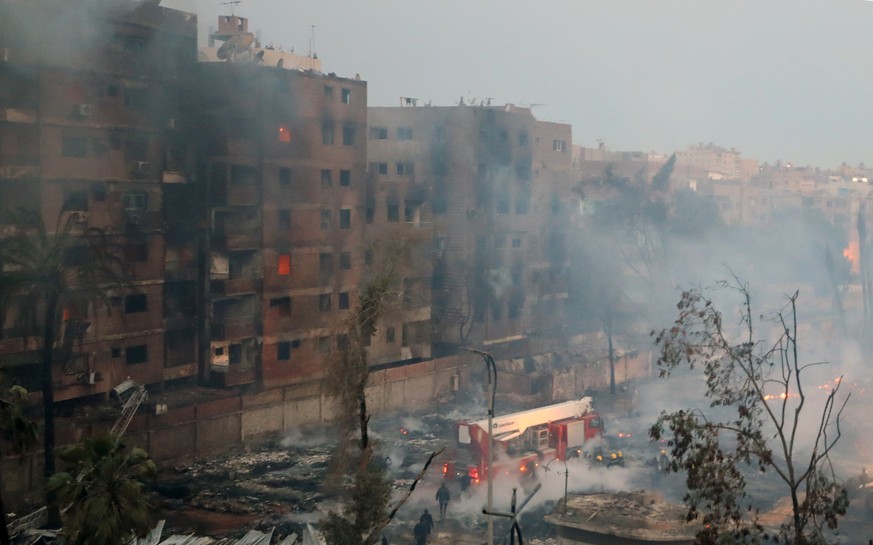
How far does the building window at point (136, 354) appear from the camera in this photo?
4141 cm

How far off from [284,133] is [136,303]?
1113 cm

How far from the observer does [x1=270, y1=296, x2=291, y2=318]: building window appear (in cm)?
4603

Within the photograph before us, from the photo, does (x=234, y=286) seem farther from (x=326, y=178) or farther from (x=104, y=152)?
(x=104, y=152)

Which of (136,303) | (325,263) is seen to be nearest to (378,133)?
(325,263)

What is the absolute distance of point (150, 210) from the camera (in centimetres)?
4272

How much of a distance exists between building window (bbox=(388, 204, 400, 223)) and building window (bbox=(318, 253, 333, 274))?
5.94m

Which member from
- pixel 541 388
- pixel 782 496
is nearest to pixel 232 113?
pixel 541 388

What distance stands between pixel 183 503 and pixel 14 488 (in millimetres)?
5512

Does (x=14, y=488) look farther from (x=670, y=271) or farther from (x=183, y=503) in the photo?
(x=670, y=271)

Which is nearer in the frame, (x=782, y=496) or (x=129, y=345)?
(x=782, y=496)

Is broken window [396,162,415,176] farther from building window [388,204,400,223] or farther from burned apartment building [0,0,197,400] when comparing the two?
burned apartment building [0,0,197,400]

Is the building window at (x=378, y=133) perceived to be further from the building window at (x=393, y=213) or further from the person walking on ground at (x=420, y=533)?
the person walking on ground at (x=420, y=533)

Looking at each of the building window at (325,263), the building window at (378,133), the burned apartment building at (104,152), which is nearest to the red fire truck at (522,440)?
the building window at (325,263)

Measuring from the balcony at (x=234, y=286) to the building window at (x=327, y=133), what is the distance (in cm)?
803
